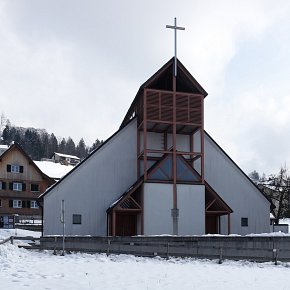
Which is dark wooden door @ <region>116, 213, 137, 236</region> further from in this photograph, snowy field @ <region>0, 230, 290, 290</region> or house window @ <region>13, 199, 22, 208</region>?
house window @ <region>13, 199, 22, 208</region>

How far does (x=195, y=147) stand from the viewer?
38344mm

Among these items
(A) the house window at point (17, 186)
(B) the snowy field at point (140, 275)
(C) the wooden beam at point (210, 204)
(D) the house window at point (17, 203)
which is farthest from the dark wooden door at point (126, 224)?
(A) the house window at point (17, 186)

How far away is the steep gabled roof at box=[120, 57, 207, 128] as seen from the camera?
36.2 m

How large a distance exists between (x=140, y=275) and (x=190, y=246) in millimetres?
7191

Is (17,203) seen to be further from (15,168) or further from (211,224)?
(211,224)

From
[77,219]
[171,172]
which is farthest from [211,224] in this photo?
[77,219]

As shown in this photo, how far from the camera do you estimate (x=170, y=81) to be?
37438 mm

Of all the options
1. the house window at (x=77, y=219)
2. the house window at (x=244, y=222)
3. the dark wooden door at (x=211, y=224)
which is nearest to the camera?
the house window at (x=77, y=219)

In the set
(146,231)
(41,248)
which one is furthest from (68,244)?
(146,231)

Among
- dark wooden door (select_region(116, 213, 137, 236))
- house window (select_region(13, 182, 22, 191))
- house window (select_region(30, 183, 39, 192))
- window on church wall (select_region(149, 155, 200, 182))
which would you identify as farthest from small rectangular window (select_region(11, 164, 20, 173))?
window on church wall (select_region(149, 155, 200, 182))

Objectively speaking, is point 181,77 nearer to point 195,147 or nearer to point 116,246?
point 195,147

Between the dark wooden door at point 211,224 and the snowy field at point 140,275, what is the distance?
57.6 ft

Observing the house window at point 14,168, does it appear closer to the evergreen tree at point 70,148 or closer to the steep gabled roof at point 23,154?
the steep gabled roof at point 23,154

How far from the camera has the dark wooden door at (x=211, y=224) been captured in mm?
37531
